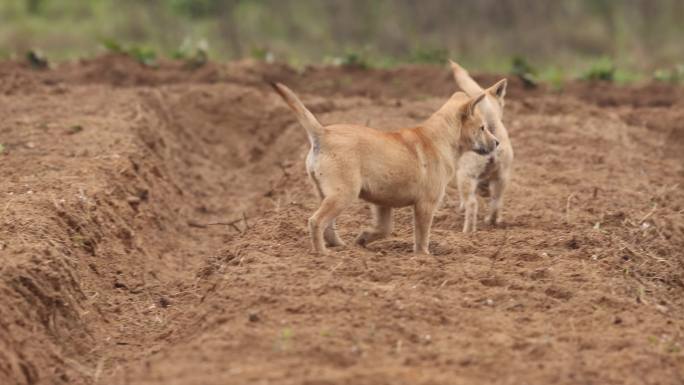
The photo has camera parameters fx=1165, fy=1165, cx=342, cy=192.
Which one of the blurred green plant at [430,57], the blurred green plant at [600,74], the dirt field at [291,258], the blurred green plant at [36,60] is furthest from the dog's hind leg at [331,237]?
the blurred green plant at [430,57]

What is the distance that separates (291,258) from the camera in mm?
9062

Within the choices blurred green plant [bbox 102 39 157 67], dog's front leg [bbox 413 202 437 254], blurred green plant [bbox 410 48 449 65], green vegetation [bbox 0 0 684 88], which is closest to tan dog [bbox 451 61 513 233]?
dog's front leg [bbox 413 202 437 254]

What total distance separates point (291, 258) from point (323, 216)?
0.43 meters

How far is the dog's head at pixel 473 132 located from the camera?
1011 cm

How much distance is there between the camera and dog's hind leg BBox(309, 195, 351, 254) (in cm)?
888

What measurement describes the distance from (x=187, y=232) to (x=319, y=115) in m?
4.19

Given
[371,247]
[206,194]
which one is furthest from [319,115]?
[371,247]

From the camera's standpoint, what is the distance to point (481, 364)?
7023 mm

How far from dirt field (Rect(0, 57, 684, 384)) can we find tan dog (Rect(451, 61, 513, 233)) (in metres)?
0.24

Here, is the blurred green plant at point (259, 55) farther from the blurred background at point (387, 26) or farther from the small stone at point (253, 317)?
the small stone at point (253, 317)

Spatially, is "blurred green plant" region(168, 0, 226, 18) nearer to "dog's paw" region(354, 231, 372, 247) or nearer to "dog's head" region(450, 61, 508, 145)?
"dog's head" region(450, 61, 508, 145)

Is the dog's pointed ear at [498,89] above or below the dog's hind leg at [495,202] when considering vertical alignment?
above

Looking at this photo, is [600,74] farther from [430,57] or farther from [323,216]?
[323,216]

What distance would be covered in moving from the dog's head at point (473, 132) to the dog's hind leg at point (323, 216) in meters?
1.66
